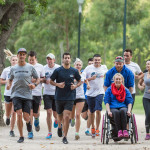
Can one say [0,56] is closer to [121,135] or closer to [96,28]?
[121,135]

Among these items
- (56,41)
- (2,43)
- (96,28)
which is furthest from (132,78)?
(96,28)

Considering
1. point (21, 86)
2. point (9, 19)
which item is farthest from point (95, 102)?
point (9, 19)

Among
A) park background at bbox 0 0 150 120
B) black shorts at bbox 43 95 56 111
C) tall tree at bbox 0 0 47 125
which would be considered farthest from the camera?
park background at bbox 0 0 150 120

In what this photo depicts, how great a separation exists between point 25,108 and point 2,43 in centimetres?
615

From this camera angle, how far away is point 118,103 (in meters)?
11.6

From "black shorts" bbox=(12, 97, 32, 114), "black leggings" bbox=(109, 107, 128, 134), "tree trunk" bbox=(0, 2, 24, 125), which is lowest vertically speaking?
"black leggings" bbox=(109, 107, 128, 134)

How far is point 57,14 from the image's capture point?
40625 mm

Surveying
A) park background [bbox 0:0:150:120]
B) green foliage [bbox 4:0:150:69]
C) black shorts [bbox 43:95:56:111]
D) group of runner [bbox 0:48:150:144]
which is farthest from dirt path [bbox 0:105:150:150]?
green foliage [bbox 4:0:150:69]

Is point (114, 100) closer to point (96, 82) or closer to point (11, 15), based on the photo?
point (96, 82)

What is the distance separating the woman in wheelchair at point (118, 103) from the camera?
37.2ft

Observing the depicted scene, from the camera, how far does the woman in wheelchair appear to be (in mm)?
11352

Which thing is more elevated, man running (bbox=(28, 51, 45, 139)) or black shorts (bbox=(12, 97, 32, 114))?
man running (bbox=(28, 51, 45, 139))

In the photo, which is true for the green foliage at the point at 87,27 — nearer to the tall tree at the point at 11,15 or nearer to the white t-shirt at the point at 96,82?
the tall tree at the point at 11,15

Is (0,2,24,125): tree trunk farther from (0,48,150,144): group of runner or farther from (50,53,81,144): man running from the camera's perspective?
(50,53,81,144): man running
